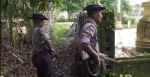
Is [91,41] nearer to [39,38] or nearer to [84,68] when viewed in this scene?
[84,68]

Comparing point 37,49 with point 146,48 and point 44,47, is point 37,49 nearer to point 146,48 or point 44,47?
point 44,47

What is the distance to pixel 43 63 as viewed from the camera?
3.59 metres

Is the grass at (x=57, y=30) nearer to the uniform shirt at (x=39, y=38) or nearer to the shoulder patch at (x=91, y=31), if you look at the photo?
the uniform shirt at (x=39, y=38)

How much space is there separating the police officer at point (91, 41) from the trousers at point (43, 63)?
102cm

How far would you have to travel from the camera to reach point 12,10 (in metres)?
1.83

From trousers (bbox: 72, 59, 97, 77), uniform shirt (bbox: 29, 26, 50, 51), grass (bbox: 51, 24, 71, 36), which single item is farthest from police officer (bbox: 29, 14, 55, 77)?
grass (bbox: 51, 24, 71, 36)

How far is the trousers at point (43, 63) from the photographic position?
3.57 metres

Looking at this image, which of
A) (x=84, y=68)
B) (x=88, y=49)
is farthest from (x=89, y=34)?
(x=84, y=68)

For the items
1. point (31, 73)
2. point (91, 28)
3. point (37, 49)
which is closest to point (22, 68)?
point (31, 73)

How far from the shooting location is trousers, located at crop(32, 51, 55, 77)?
3.57 m

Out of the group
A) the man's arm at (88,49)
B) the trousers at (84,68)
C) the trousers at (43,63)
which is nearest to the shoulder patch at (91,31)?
the man's arm at (88,49)

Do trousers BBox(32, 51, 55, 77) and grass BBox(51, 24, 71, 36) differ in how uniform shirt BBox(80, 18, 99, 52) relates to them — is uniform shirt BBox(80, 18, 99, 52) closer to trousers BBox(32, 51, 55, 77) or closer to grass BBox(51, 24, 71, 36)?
trousers BBox(32, 51, 55, 77)

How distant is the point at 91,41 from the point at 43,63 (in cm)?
129

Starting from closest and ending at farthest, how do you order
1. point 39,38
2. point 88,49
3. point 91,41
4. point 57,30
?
point 88,49 → point 91,41 → point 39,38 → point 57,30
